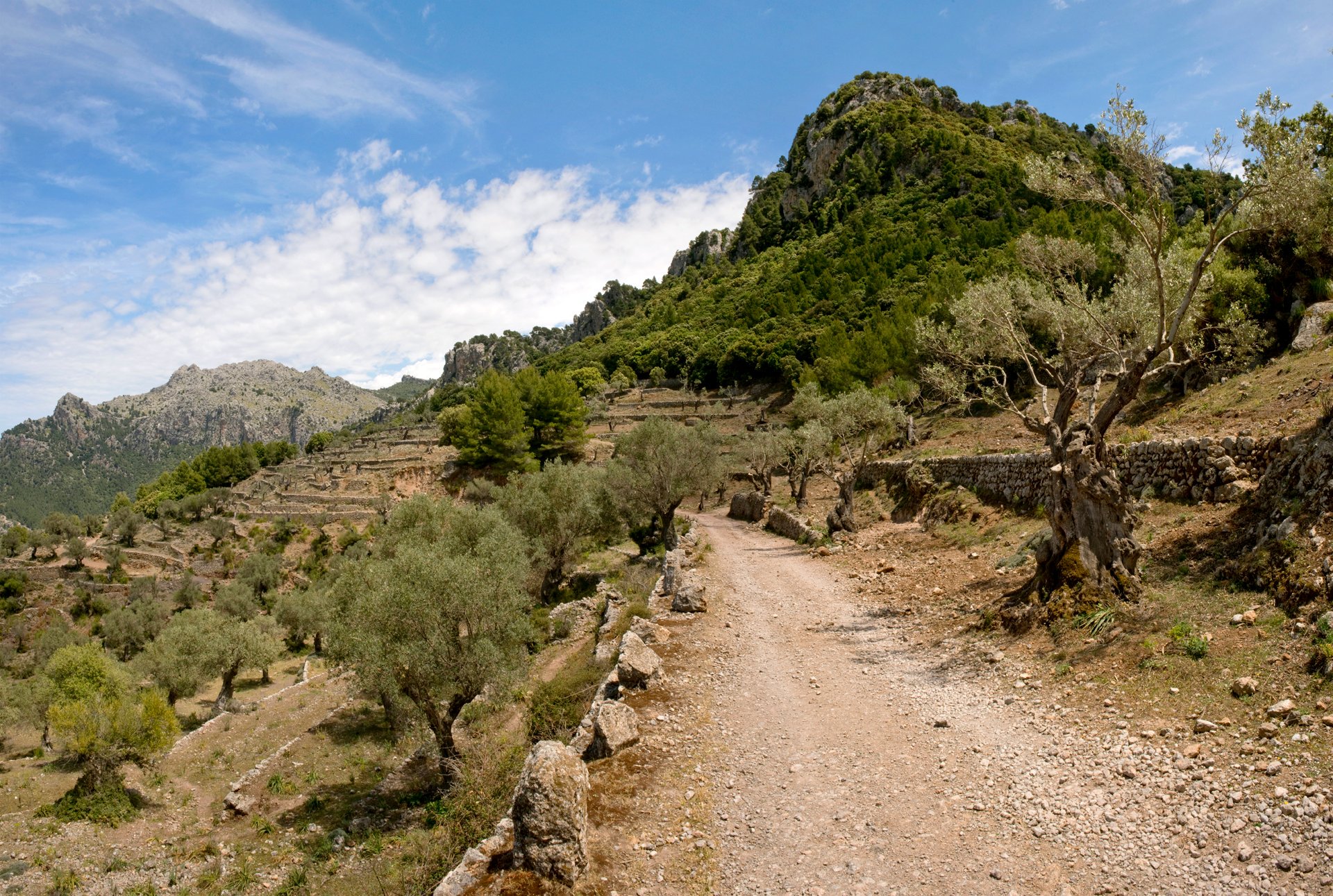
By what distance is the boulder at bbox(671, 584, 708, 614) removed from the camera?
15664mm

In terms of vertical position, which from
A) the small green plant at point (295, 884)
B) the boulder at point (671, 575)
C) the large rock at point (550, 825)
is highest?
the large rock at point (550, 825)

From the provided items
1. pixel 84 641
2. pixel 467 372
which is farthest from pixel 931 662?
pixel 467 372

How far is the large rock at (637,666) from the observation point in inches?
417

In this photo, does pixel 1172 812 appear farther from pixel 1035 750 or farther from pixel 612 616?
pixel 612 616

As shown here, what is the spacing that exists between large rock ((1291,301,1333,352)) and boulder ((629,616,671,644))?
18.5 meters

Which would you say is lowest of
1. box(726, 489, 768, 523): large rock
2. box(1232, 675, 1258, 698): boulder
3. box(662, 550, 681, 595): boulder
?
box(726, 489, 768, 523): large rock

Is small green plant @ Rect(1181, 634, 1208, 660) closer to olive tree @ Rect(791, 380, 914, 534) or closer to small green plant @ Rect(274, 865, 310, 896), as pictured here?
small green plant @ Rect(274, 865, 310, 896)

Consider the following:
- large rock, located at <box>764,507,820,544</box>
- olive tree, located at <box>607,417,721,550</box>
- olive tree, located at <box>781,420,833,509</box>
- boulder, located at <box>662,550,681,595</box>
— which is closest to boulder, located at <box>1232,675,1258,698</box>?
boulder, located at <box>662,550,681,595</box>

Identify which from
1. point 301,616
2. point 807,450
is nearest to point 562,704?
point 807,450

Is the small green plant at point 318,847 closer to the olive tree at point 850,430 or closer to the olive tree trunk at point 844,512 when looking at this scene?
the olive tree trunk at point 844,512

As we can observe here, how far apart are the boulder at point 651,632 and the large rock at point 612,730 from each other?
3.72 meters

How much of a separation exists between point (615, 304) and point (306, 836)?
162m

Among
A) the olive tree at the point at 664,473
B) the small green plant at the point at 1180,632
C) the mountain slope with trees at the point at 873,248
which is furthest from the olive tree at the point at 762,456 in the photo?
the small green plant at the point at 1180,632

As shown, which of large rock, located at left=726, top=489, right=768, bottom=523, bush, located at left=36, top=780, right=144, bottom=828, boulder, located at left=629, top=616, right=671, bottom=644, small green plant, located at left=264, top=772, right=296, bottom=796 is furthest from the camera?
large rock, located at left=726, top=489, right=768, bottom=523
